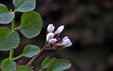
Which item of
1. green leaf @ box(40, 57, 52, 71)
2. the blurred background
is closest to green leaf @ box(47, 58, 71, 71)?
green leaf @ box(40, 57, 52, 71)

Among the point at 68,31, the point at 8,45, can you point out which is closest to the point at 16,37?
the point at 8,45

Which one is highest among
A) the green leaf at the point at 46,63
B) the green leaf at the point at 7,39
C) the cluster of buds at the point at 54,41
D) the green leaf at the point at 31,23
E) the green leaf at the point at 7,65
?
the green leaf at the point at 31,23

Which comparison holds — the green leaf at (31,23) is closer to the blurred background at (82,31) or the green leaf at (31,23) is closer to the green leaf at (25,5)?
the green leaf at (25,5)

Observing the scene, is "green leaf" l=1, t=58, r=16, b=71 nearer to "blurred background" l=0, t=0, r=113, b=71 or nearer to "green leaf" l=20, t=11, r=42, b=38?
"green leaf" l=20, t=11, r=42, b=38

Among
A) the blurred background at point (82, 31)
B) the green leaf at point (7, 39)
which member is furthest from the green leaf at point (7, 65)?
the blurred background at point (82, 31)

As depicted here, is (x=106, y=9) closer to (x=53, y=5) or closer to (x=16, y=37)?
(x=53, y=5)
